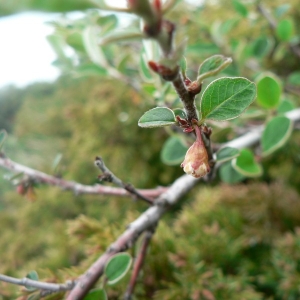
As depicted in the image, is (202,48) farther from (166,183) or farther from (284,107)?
(166,183)

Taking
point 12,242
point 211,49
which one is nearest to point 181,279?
point 211,49

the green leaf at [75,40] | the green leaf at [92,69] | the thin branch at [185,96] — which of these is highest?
the thin branch at [185,96]

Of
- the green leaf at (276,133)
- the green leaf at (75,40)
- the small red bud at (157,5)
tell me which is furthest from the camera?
the green leaf at (75,40)

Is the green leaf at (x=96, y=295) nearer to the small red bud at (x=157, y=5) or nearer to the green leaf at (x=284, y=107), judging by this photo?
the small red bud at (x=157, y=5)

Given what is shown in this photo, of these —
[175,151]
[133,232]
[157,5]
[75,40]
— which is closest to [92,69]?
[75,40]

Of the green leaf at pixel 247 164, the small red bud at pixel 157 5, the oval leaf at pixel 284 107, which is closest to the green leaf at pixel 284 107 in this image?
the oval leaf at pixel 284 107

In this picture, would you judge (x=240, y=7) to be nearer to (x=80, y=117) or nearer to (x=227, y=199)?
(x=227, y=199)
